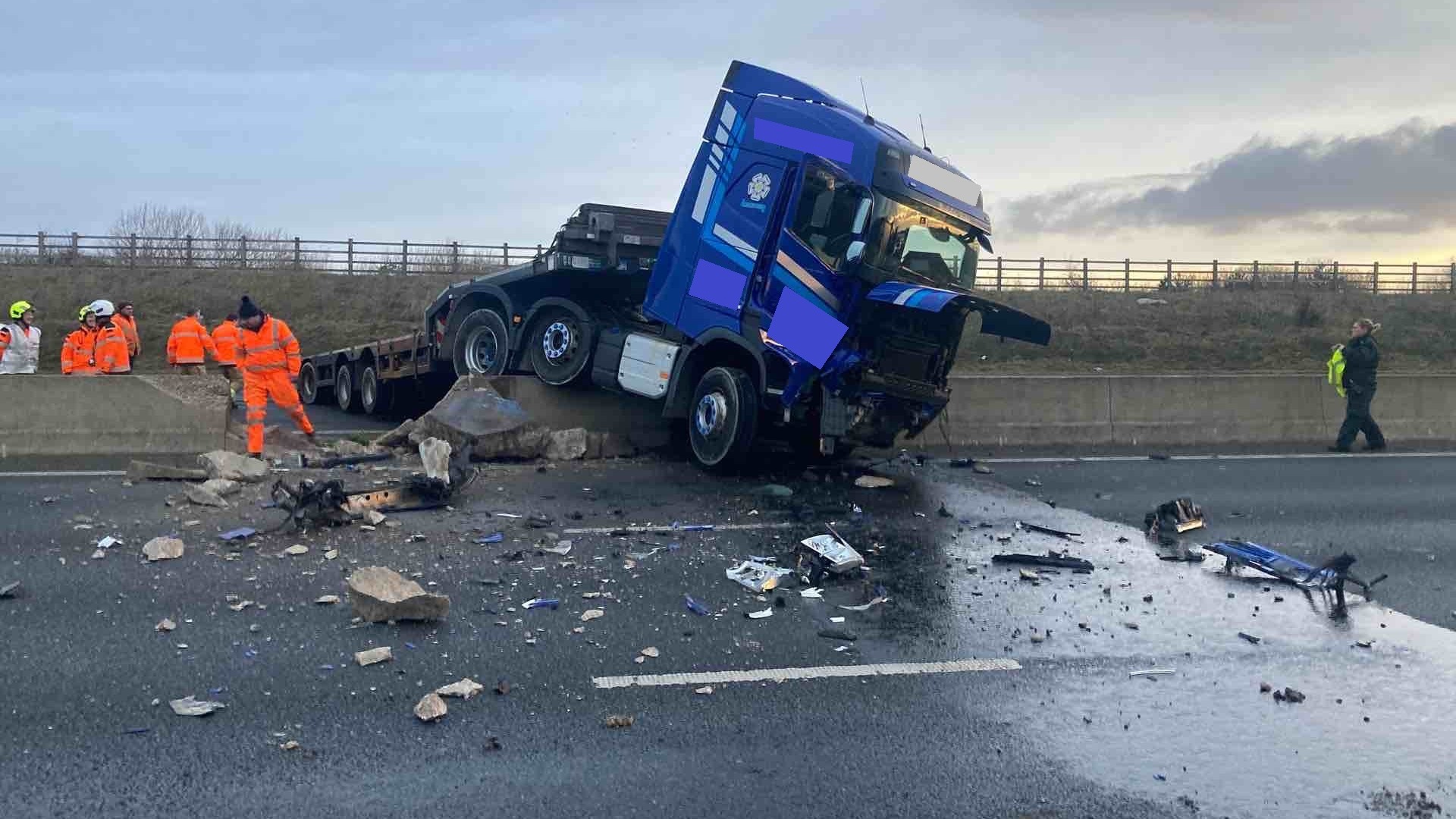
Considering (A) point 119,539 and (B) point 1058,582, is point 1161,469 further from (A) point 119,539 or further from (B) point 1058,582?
(A) point 119,539

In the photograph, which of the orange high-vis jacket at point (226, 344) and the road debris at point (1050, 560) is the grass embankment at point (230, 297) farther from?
the road debris at point (1050, 560)

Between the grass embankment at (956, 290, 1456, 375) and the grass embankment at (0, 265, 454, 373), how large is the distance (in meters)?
13.1

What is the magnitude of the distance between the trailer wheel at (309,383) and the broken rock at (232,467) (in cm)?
793

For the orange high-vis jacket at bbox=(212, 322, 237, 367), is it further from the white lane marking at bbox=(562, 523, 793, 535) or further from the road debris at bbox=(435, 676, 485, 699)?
the road debris at bbox=(435, 676, 485, 699)

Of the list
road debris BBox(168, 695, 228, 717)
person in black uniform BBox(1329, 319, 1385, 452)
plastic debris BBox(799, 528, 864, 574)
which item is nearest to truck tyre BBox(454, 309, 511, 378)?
plastic debris BBox(799, 528, 864, 574)

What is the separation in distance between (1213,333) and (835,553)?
972 inches

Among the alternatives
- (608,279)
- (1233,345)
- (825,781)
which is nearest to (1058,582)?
(825,781)

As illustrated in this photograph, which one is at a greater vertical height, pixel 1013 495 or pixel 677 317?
pixel 677 317

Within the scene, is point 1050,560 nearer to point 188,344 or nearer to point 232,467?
point 232,467

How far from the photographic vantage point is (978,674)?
217 inches

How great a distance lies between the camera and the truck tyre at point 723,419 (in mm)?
10562

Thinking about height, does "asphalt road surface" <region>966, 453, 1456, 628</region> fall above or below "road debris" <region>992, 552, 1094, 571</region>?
above

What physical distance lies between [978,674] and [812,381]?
16.2ft

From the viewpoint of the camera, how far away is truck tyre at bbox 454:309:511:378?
1324 cm
